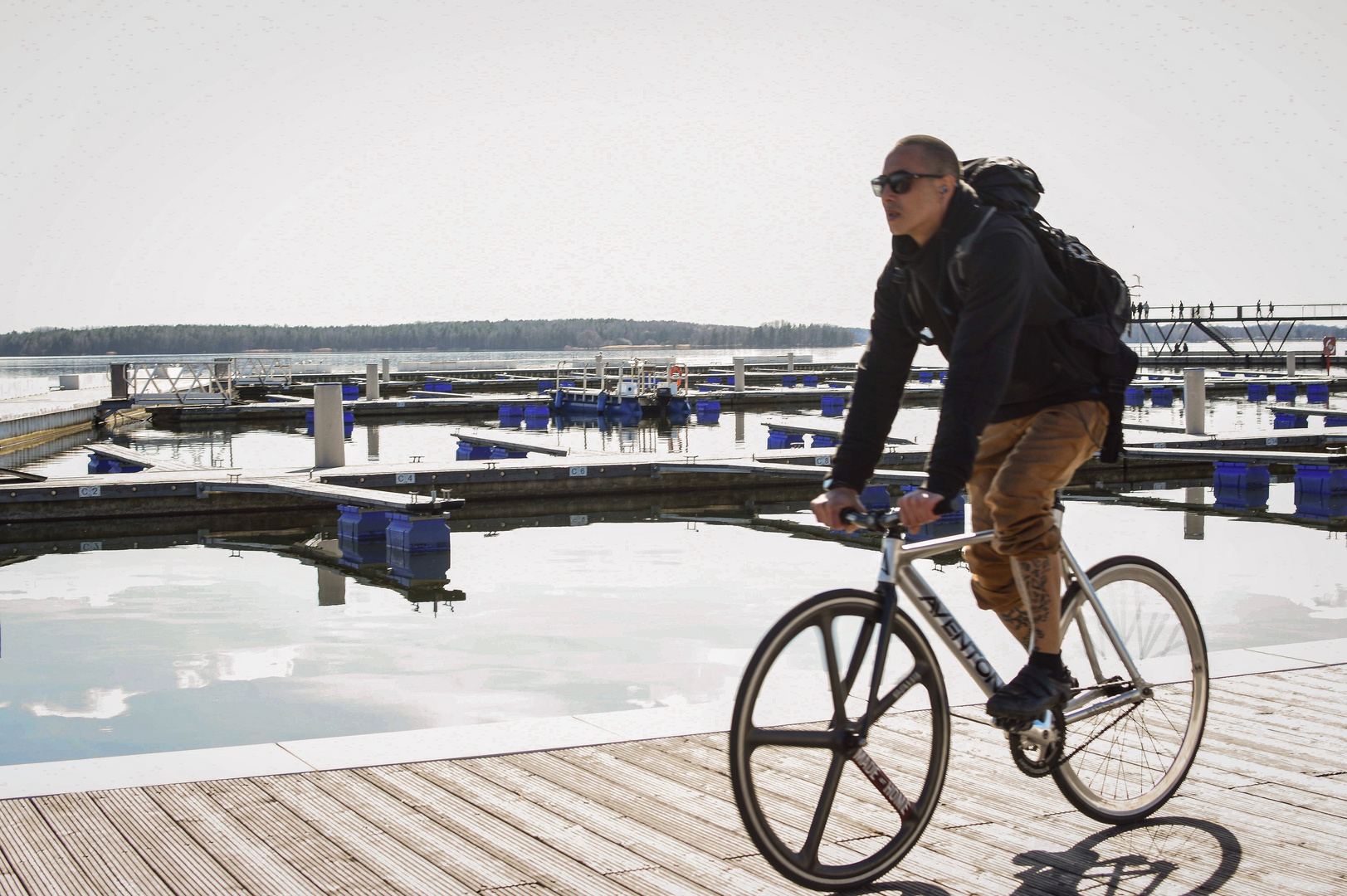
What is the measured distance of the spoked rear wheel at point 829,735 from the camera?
2.47m

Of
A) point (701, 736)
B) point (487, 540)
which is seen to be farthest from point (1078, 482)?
point (701, 736)

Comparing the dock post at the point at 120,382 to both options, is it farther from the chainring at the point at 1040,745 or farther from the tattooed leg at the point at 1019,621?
the chainring at the point at 1040,745

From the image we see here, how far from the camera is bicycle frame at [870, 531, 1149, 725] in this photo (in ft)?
8.57

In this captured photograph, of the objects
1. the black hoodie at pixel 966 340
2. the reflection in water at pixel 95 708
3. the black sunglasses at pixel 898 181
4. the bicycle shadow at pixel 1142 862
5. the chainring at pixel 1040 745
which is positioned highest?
the black sunglasses at pixel 898 181

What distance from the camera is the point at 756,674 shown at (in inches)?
96.1

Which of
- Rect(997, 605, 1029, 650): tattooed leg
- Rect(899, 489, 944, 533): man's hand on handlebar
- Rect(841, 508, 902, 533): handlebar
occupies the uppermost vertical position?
Rect(899, 489, 944, 533): man's hand on handlebar

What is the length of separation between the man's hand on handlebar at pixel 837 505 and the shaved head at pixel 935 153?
76 cm

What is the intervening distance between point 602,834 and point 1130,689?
1.45 m

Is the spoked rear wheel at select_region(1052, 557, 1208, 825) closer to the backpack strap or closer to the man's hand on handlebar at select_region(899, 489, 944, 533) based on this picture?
the man's hand on handlebar at select_region(899, 489, 944, 533)

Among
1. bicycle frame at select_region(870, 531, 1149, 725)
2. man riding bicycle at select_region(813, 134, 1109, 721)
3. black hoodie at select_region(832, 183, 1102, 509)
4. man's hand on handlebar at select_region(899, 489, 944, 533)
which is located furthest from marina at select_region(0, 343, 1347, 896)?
black hoodie at select_region(832, 183, 1102, 509)

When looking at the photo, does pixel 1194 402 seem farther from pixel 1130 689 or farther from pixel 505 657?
pixel 1130 689

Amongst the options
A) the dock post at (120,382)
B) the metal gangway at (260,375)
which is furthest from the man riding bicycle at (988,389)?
the metal gangway at (260,375)

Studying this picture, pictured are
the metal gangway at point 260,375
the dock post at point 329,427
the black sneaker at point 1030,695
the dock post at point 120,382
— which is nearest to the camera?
the black sneaker at point 1030,695

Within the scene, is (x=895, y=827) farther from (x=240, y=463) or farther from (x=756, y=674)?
(x=240, y=463)
